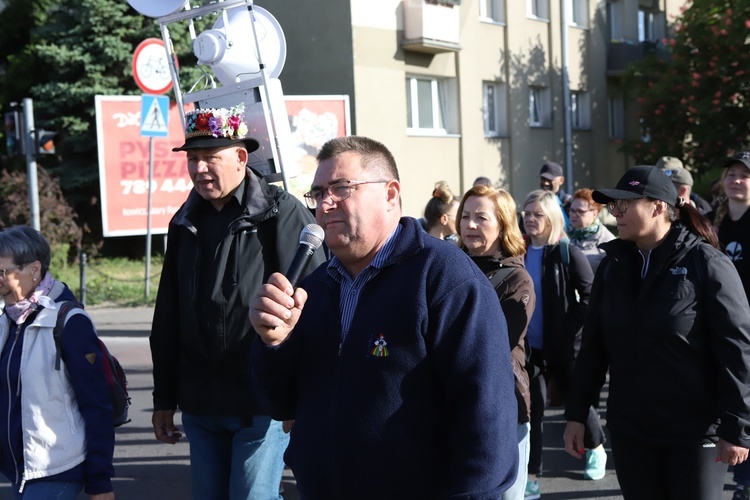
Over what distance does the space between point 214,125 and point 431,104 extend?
20.3 metres

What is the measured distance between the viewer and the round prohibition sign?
1556cm

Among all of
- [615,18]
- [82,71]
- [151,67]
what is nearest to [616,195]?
[151,67]

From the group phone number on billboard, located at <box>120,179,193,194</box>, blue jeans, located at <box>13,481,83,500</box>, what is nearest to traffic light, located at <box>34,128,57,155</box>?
phone number on billboard, located at <box>120,179,193,194</box>

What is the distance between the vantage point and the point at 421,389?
101 inches

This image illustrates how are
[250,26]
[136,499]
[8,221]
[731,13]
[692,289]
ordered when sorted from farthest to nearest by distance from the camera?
[731,13] < [8,221] < [136,499] < [250,26] < [692,289]

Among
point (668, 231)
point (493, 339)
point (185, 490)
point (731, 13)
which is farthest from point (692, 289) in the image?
point (731, 13)

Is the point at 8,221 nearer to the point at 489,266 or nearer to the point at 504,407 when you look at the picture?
the point at 489,266

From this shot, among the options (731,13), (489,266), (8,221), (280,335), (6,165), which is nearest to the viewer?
(280,335)

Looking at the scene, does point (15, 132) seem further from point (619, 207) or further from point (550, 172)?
point (619, 207)

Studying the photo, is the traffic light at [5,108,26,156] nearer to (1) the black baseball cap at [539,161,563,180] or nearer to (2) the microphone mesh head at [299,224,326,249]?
(1) the black baseball cap at [539,161,563,180]

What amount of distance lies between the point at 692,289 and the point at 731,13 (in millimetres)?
21220

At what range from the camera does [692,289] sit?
4035 mm

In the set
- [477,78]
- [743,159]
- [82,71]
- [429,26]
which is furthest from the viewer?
[477,78]

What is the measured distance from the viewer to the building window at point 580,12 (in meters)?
28.4
